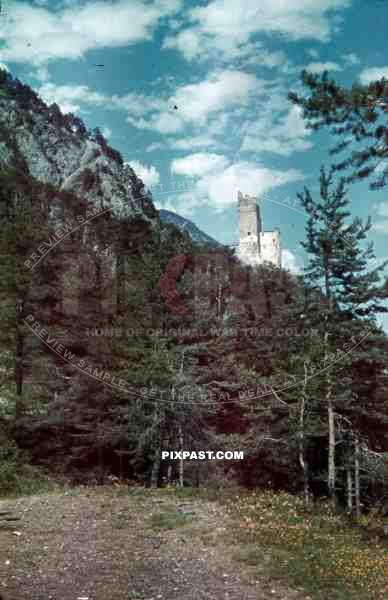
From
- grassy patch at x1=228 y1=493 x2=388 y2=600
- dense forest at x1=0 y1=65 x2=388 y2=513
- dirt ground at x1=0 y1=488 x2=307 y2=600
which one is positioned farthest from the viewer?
dense forest at x1=0 y1=65 x2=388 y2=513

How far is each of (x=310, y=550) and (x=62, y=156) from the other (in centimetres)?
8050

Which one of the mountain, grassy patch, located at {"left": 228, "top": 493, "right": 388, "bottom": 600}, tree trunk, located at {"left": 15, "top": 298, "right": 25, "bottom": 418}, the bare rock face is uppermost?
the bare rock face

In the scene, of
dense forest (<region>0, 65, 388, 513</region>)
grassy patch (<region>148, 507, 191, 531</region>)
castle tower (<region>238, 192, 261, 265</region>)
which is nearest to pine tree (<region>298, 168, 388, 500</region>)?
dense forest (<region>0, 65, 388, 513</region>)

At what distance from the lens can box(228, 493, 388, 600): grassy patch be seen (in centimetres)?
845

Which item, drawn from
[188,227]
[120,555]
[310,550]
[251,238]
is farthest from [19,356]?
[251,238]

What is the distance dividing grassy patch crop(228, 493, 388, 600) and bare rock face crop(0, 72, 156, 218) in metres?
50.7

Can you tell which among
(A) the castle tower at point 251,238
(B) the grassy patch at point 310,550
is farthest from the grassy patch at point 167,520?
(A) the castle tower at point 251,238

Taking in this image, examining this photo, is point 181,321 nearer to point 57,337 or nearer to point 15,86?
point 57,337

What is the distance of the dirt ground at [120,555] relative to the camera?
784cm

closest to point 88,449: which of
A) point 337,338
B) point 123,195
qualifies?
point 337,338

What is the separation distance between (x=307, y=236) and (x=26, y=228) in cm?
1320

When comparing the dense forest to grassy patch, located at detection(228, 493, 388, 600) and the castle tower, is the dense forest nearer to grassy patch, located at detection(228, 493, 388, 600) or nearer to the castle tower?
grassy patch, located at detection(228, 493, 388, 600)

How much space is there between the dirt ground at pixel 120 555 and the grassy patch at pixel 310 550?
426 millimetres

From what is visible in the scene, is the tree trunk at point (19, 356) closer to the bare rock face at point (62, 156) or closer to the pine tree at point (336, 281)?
the pine tree at point (336, 281)
